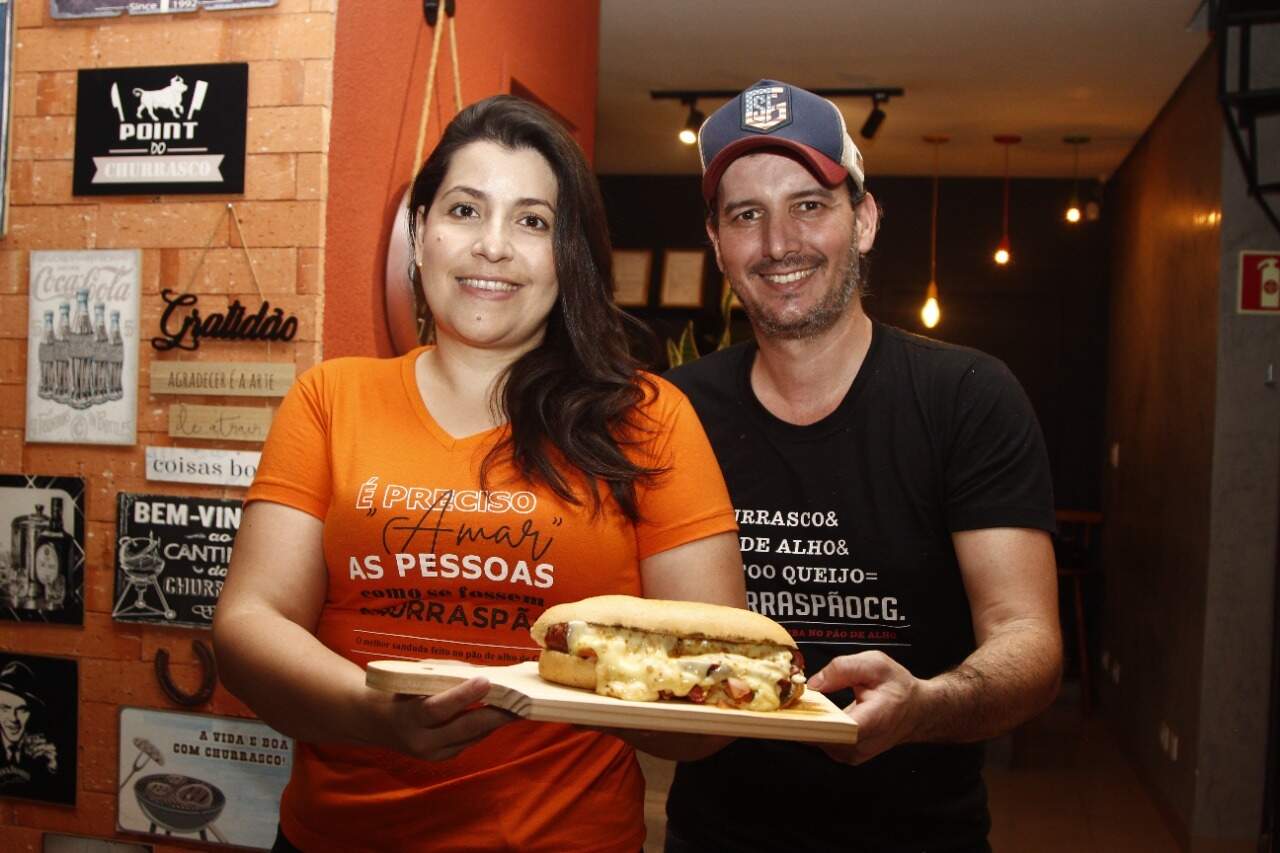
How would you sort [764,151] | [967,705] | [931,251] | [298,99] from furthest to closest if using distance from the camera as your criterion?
1. [931,251]
2. [298,99]
3. [764,151]
4. [967,705]

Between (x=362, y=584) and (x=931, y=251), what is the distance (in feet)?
27.7

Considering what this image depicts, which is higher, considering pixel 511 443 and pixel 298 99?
pixel 298 99

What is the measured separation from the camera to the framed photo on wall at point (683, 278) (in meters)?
9.57

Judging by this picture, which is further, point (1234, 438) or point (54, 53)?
point (1234, 438)

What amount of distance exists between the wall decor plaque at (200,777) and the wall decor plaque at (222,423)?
1.84ft

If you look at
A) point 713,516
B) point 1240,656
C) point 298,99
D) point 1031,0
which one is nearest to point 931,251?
point 1031,0

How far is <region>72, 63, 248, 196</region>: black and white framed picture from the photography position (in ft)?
8.28

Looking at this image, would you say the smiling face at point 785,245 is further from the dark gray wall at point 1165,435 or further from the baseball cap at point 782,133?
the dark gray wall at point 1165,435

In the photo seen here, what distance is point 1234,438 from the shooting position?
492 centimetres

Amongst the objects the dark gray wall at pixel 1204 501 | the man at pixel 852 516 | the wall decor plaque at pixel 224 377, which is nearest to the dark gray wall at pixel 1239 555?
the dark gray wall at pixel 1204 501

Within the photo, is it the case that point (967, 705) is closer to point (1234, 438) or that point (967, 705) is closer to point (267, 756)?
point (267, 756)

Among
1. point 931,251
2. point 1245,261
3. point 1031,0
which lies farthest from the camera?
point 931,251

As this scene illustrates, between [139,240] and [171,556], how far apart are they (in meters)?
0.63

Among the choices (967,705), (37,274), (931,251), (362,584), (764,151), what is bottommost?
(967,705)
